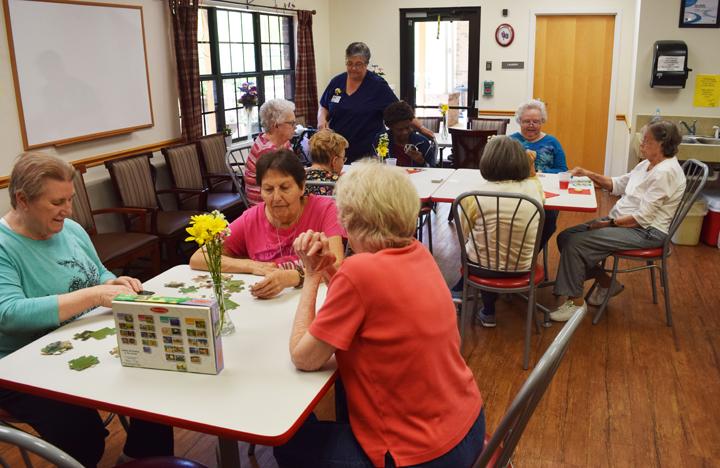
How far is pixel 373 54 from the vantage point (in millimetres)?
8062

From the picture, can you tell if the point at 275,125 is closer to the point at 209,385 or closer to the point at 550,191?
the point at 550,191

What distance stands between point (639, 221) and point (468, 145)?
2.00 meters

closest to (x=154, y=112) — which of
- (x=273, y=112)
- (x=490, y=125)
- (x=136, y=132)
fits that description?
(x=136, y=132)

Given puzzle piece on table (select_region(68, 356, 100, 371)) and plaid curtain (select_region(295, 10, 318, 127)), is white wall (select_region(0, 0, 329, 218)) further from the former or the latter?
puzzle piece on table (select_region(68, 356, 100, 371))

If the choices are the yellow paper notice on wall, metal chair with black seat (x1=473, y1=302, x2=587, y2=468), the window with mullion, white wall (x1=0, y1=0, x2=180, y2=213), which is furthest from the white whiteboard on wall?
the yellow paper notice on wall

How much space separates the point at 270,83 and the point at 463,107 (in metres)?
2.44

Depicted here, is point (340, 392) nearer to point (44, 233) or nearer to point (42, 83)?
point (44, 233)

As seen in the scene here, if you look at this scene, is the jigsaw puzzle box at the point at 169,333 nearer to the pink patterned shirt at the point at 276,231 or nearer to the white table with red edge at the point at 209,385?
the white table with red edge at the point at 209,385

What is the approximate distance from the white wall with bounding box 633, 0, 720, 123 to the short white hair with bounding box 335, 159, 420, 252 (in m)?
4.82

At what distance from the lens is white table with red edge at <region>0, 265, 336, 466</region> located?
145 centimetres

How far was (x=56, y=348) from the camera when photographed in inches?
→ 71.2

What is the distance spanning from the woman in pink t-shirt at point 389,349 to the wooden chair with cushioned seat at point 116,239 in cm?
251

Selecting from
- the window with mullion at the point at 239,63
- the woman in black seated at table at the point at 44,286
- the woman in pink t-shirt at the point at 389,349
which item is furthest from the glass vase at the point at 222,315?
the window with mullion at the point at 239,63

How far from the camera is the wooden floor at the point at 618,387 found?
2.54m
